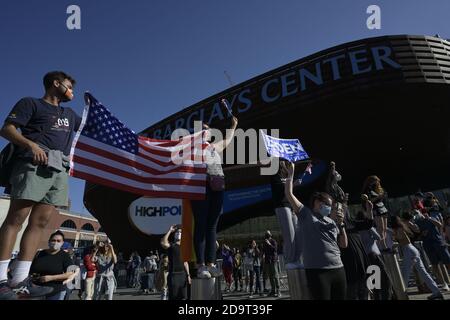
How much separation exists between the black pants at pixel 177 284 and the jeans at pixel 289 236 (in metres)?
3.55

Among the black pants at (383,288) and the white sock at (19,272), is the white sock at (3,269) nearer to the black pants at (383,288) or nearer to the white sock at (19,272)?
the white sock at (19,272)

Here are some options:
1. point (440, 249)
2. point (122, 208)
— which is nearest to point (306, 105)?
point (440, 249)

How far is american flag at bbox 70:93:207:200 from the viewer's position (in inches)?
139

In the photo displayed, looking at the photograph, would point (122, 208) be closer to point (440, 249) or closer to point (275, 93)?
point (275, 93)

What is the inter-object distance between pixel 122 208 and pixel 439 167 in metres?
26.1

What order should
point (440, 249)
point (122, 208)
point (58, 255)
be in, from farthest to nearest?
point (122, 208), point (440, 249), point (58, 255)

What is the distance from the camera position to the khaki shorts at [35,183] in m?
2.58

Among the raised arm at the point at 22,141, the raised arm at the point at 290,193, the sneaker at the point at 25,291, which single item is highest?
the raised arm at the point at 22,141

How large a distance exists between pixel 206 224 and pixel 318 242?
127cm

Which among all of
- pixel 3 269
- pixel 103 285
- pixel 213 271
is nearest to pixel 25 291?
pixel 3 269

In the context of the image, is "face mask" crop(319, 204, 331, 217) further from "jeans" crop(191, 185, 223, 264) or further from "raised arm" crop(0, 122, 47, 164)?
"raised arm" crop(0, 122, 47, 164)

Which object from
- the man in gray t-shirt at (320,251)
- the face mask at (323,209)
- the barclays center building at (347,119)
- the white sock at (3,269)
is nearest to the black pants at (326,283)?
the man in gray t-shirt at (320,251)

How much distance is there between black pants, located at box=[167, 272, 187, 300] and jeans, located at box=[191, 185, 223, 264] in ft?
12.3
